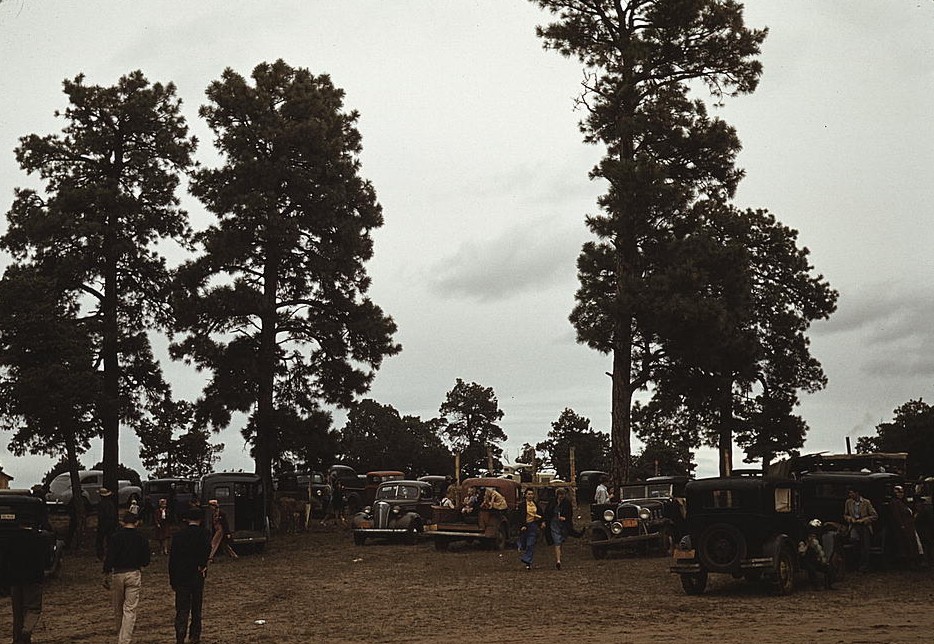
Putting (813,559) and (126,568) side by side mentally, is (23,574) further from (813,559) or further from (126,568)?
(813,559)

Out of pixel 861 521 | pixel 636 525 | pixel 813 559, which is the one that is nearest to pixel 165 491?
pixel 636 525

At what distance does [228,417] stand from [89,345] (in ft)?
17.9

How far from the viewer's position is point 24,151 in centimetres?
3609

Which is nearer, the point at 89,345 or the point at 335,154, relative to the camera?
the point at 89,345

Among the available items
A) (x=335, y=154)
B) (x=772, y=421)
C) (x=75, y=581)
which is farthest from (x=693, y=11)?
(x=75, y=581)

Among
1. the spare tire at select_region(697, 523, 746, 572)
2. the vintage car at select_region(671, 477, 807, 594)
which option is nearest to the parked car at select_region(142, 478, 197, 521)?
the vintage car at select_region(671, 477, 807, 594)

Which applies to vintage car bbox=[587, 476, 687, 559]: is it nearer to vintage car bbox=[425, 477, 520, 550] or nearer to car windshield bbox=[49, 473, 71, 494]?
vintage car bbox=[425, 477, 520, 550]

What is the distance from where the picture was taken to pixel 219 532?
29.4 meters

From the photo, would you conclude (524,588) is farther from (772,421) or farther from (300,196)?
(772,421)

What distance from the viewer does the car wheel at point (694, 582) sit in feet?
64.2

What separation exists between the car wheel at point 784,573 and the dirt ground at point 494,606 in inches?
10.3

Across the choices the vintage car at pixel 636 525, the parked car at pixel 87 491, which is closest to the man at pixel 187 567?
the vintage car at pixel 636 525

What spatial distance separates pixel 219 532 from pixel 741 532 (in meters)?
15.5

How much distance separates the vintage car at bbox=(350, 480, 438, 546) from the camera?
32781 millimetres
